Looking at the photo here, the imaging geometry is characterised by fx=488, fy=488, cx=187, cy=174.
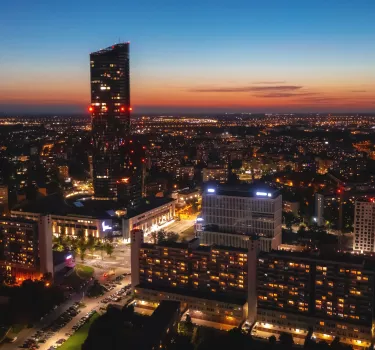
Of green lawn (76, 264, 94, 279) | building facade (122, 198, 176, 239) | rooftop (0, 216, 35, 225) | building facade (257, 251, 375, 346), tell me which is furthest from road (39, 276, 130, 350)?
building facade (122, 198, 176, 239)

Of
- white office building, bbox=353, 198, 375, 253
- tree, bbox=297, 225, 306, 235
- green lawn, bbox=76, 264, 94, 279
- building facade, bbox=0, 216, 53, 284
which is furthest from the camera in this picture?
tree, bbox=297, 225, 306, 235

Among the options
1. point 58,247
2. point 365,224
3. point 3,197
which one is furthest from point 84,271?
point 3,197

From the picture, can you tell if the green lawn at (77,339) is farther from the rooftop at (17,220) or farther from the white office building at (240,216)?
the white office building at (240,216)

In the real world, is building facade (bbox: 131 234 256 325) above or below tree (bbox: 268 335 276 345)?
above

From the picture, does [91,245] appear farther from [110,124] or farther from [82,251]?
[110,124]

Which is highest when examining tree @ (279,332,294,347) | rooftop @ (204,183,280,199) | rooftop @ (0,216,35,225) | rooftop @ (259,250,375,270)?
rooftop @ (204,183,280,199)

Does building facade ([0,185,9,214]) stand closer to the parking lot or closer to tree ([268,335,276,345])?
the parking lot
